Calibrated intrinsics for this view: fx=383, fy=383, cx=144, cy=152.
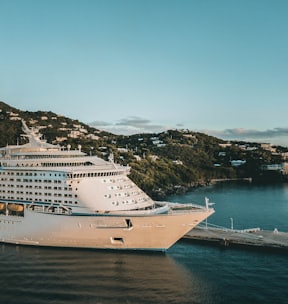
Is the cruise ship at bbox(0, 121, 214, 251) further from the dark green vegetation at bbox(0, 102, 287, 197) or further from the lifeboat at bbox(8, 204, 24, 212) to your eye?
the dark green vegetation at bbox(0, 102, 287, 197)

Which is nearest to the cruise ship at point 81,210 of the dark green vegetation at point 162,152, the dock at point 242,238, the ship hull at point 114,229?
the ship hull at point 114,229

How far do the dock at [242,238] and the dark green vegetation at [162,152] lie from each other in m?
34.6

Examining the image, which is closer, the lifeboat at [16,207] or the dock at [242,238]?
the lifeboat at [16,207]

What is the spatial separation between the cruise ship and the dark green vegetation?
121ft

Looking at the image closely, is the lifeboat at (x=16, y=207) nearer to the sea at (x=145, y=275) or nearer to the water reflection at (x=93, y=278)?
the sea at (x=145, y=275)

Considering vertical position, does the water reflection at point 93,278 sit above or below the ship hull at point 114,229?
below

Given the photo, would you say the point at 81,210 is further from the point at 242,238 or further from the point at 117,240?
the point at 242,238

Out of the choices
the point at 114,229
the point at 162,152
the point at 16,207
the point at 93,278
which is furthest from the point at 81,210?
the point at 162,152

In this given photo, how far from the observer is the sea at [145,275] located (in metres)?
19.9

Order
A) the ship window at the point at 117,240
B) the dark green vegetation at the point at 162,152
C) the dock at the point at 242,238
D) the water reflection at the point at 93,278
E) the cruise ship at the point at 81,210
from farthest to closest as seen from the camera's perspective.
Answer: the dark green vegetation at the point at 162,152, the dock at the point at 242,238, the ship window at the point at 117,240, the cruise ship at the point at 81,210, the water reflection at the point at 93,278

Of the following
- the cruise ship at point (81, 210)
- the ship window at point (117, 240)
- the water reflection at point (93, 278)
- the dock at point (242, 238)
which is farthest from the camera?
the dock at point (242, 238)

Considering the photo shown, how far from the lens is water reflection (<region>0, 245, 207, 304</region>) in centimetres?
1984

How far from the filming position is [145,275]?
22516mm

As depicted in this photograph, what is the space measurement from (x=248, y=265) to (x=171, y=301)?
7.78 meters
